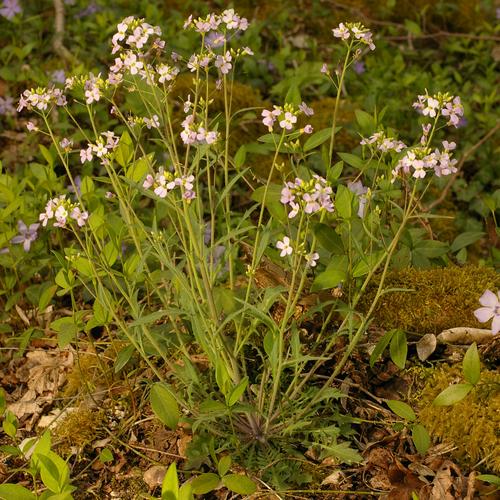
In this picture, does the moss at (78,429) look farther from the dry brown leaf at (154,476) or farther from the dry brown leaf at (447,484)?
the dry brown leaf at (447,484)

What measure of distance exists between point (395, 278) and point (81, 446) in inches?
49.6

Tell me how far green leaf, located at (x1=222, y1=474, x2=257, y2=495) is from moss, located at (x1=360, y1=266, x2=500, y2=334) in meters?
0.85

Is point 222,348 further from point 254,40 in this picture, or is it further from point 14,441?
point 254,40

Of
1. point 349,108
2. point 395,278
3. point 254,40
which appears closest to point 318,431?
point 395,278

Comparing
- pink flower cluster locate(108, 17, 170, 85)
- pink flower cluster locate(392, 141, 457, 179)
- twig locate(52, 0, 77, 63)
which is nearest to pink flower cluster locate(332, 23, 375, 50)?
pink flower cluster locate(392, 141, 457, 179)

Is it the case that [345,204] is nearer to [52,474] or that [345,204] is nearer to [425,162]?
[425,162]

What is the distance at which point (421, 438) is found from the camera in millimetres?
2115

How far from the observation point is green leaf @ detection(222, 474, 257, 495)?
2.01 m

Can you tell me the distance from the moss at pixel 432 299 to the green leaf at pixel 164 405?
0.85m

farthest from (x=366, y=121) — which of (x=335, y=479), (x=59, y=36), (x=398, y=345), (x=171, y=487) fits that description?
(x=59, y=36)

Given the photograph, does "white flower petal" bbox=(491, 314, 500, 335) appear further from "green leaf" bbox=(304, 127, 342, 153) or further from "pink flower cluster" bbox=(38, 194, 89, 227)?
"pink flower cluster" bbox=(38, 194, 89, 227)

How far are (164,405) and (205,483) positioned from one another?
245 mm

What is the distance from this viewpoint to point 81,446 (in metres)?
2.49

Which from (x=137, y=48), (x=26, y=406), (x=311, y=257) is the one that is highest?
(x=137, y=48)
